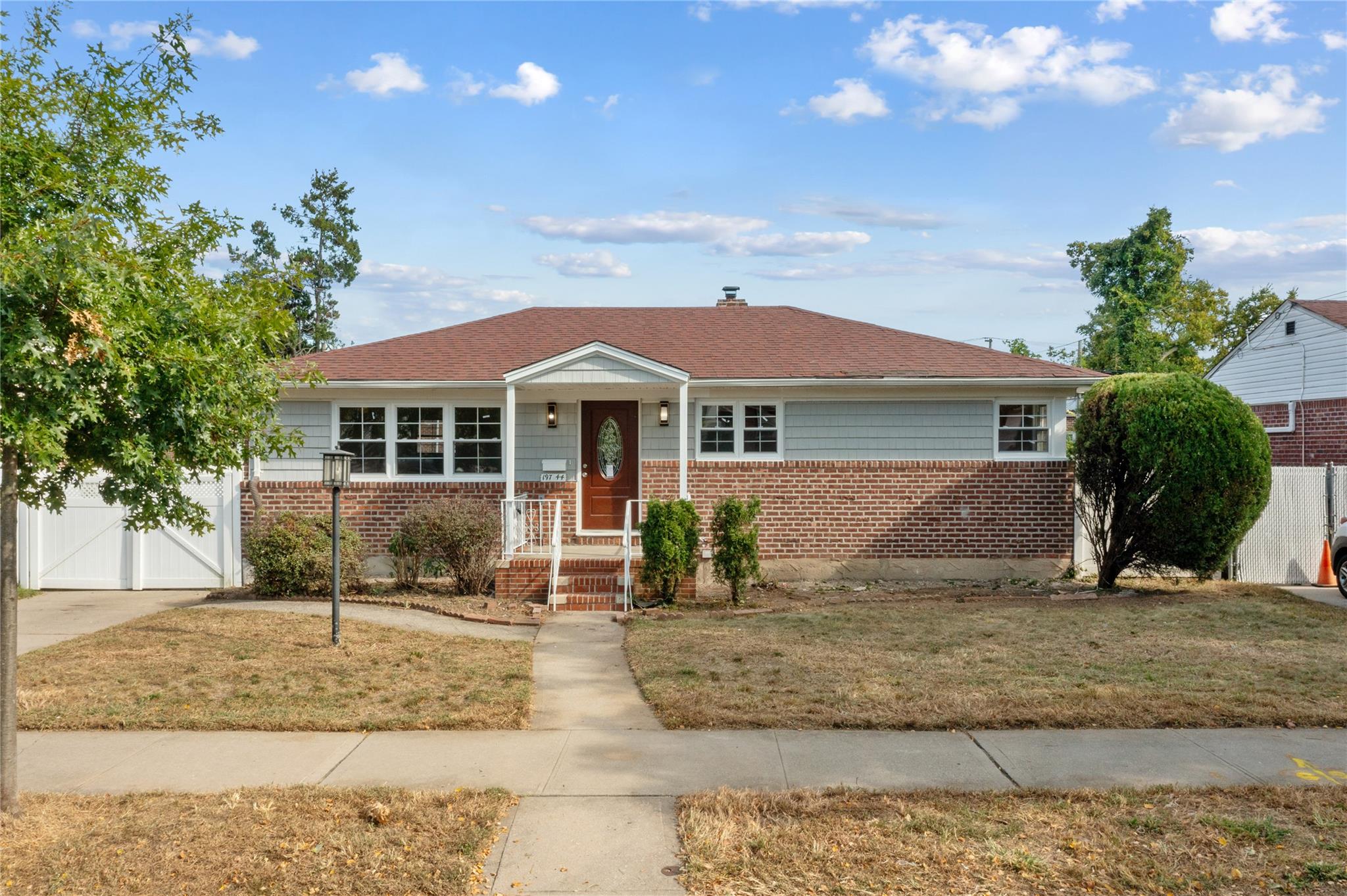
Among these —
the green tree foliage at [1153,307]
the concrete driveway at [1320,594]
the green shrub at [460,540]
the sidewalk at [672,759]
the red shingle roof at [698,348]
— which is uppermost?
the green tree foliage at [1153,307]

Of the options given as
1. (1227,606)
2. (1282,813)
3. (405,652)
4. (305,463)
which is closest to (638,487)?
(305,463)

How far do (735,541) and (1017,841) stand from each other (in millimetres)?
7029

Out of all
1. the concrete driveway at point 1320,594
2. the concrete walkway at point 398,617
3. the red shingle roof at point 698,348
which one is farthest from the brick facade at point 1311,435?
the concrete walkway at point 398,617

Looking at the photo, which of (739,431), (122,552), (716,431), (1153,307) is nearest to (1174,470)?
(739,431)

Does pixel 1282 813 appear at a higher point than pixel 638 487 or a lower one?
lower

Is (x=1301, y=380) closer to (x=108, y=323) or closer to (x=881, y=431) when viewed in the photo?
(x=881, y=431)

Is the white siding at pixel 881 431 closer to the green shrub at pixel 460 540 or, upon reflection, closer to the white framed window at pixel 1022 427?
the white framed window at pixel 1022 427

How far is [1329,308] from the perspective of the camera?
21.2 meters

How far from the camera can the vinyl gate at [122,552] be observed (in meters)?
13.7

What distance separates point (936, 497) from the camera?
47.2 feet

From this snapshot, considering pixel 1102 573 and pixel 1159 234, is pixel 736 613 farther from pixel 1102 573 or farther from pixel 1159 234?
pixel 1159 234

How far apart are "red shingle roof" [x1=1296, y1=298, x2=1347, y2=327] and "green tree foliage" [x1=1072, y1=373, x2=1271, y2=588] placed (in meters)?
10.2

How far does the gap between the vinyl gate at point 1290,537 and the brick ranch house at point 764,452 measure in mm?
2661

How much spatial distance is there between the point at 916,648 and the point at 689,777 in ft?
13.3
